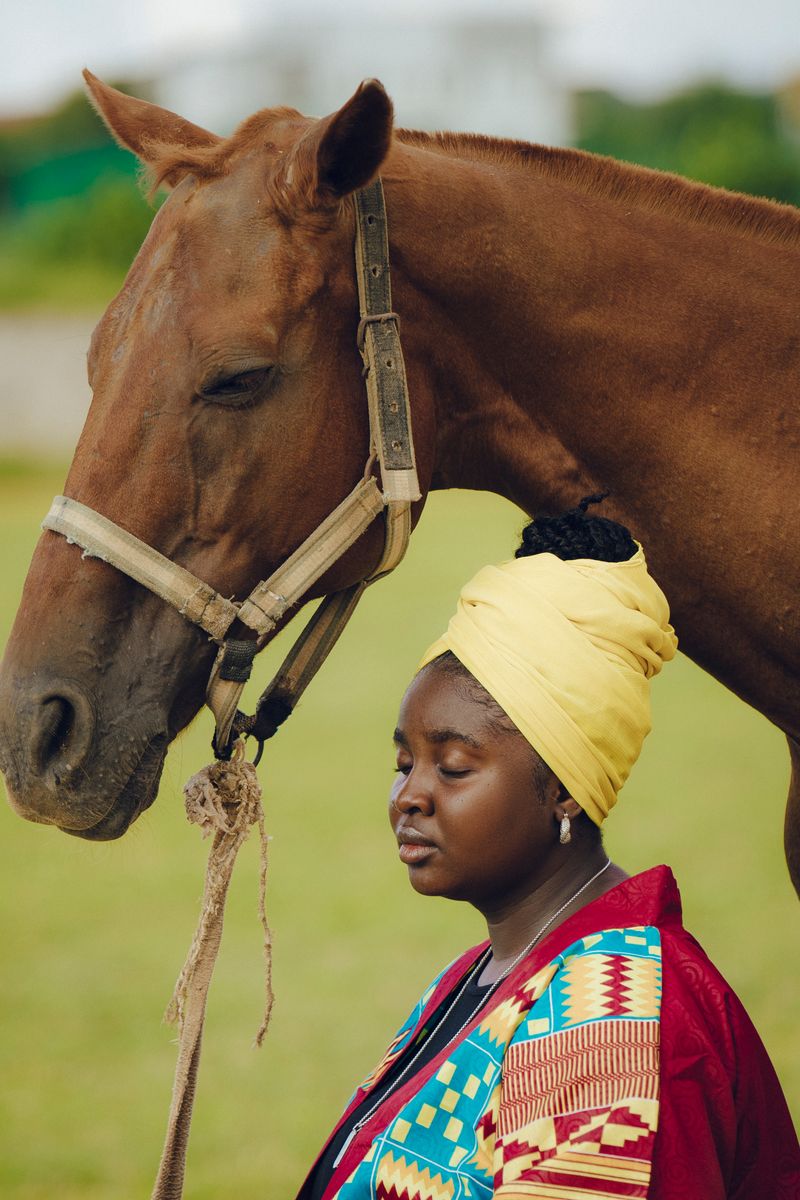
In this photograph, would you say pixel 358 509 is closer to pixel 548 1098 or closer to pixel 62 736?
pixel 62 736

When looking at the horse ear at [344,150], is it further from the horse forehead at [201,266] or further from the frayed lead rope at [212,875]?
the frayed lead rope at [212,875]

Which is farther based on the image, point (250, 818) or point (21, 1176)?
point (21, 1176)

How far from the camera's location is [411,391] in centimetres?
249

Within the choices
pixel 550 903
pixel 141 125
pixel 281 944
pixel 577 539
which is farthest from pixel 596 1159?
pixel 281 944

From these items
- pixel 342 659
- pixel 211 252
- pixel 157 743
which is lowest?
pixel 342 659

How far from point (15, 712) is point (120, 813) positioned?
0.27 m

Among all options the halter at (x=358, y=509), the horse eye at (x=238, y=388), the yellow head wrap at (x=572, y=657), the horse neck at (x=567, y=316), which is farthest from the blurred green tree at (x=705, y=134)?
the yellow head wrap at (x=572, y=657)

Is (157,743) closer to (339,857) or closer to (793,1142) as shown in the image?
(793,1142)

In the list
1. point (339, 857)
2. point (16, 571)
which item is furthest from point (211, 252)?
point (16, 571)

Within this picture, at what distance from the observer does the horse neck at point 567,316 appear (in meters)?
2.49

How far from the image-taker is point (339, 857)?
8.88m

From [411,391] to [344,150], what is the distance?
0.44 m

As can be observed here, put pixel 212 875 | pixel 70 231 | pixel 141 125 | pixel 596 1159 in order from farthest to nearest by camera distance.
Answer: pixel 70 231 → pixel 141 125 → pixel 212 875 → pixel 596 1159

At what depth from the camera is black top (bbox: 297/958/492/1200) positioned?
6.89ft
